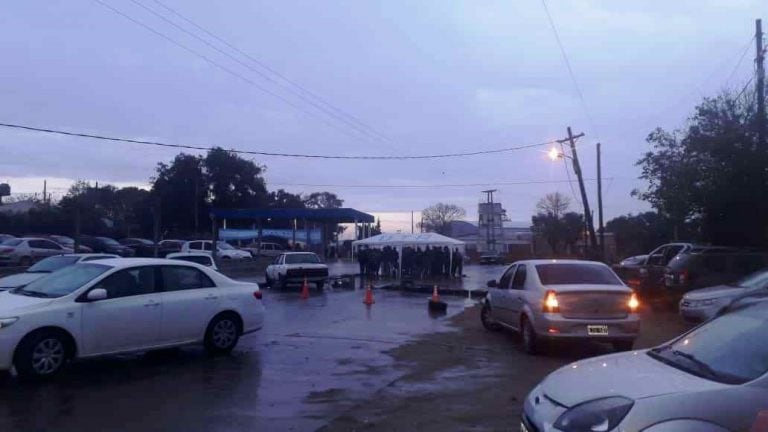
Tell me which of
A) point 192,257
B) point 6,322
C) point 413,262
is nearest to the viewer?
point 6,322

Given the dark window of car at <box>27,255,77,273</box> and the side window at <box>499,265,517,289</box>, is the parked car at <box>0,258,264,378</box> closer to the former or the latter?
the side window at <box>499,265,517,289</box>

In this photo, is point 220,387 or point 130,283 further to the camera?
point 130,283

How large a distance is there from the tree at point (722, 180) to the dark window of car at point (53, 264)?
20.8m

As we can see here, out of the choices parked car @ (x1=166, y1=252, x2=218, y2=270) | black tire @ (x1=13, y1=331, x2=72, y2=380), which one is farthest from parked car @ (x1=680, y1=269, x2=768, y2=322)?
parked car @ (x1=166, y1=252, x2=218, y2=270)

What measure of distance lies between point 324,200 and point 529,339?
110 m

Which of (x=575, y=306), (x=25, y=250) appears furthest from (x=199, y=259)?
(x=25, y=250)

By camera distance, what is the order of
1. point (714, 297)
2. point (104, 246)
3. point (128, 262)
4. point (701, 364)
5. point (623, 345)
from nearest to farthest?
point (701, 364) < point (128, 262) < point (623, 345) < point (714, 297) < point (104, 246)

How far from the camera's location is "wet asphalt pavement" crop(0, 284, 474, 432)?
7664 mm

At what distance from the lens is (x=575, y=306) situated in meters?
11.7

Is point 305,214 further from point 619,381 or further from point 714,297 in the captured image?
point 619,381

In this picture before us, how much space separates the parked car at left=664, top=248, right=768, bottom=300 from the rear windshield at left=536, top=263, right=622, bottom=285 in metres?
8.53

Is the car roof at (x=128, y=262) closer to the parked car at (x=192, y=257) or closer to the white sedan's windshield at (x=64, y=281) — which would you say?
the white sedan's windshield at (x=64, y=281)

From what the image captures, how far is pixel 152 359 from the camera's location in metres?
11.5

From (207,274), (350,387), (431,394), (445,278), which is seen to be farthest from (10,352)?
(445,278)
